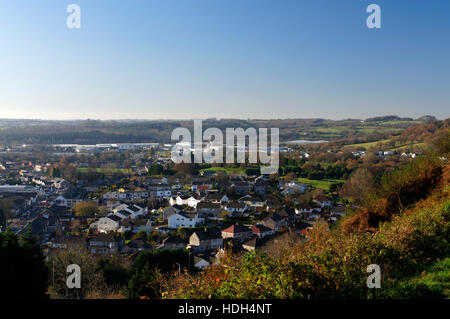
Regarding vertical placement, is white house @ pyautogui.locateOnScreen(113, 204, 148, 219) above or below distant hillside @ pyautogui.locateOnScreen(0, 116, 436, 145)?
below

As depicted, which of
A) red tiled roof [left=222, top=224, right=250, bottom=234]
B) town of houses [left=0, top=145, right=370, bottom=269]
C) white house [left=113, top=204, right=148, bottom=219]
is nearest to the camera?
town of houses [left=0, top=145, right=370, bottom=269]

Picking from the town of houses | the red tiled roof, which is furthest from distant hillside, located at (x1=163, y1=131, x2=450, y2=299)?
the red tiled roof

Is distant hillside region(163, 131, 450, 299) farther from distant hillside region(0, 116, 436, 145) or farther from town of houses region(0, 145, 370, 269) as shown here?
distant hillside region(0, 116, 436, 145)

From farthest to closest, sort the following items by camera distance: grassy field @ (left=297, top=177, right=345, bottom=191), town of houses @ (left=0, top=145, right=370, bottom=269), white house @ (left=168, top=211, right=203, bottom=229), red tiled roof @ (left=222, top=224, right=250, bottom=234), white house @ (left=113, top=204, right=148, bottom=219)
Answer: grassy field @ (left=297, top=177, right=345, bottom=191)
white house @ (left=113, top=204, right=148, bottom=219)
white house @ (left=168, top=211, right=203, bottom=229)
red tiled roof @ (left=222, top=224, right=250, bottom=234)
town of houses @ (left=0, top=145, right=370, bottom=269)

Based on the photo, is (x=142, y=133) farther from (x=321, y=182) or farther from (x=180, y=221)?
(x=180, y=221)

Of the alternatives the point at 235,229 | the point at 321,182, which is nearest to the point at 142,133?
the point at 321,182

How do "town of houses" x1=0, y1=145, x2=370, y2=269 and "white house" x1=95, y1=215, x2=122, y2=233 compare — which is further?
"white house" x1=95, y1=215, x2=122, y2=233

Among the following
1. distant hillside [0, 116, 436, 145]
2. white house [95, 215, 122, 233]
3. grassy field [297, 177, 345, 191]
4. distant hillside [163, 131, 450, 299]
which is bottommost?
white house [95, 215, 122, 233]

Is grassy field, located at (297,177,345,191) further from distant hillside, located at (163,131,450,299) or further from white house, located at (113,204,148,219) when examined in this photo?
distant hillside, located at (163,131,450,299)

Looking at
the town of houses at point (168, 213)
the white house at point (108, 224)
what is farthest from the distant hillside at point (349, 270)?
the white house at point (108, 224)

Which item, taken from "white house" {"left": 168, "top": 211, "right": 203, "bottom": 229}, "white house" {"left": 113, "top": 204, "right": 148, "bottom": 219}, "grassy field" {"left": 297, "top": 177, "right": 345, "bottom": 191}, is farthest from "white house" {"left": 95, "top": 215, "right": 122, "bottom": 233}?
"grassy field" {"left": 297, "top": 177, "right": 345, "bottom": 191}
